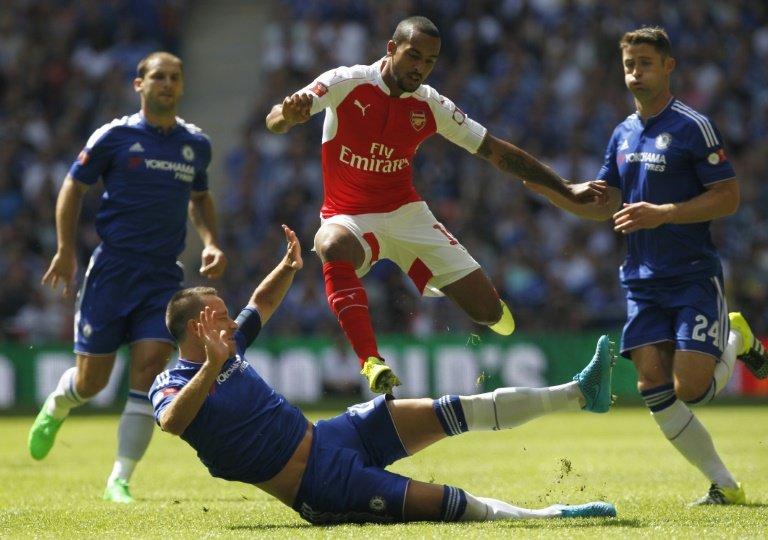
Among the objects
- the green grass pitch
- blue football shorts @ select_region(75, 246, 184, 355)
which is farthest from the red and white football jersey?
the green grass pitch

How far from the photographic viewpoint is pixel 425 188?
2016 cm

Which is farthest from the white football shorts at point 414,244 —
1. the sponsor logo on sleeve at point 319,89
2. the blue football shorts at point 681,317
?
the blue football shorts at point 681,317

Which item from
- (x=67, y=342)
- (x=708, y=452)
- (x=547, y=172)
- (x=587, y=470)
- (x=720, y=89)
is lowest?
(x=67, y=342)

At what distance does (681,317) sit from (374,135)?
7.37ft

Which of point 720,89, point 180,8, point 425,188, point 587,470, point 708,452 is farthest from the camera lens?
point 180,8

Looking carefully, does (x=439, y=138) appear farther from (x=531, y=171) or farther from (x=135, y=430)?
(x=531, y=171)

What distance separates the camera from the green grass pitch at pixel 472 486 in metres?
6.51

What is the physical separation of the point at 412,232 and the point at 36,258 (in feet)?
43.8

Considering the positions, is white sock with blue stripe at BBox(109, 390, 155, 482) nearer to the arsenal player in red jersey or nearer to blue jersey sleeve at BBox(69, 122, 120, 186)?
blue jersey sleeve at BBox(69, 122, 120, 186)

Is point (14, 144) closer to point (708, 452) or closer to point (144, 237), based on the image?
point (144, 237)

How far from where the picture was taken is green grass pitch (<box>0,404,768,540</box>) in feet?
21.4

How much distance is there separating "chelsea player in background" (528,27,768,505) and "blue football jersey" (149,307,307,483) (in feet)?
8.11

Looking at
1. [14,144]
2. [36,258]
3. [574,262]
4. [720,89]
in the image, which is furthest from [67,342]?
[720,89]

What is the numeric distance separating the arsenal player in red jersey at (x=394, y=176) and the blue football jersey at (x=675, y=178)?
353mm
